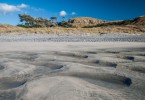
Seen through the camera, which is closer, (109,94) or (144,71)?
(109,94)

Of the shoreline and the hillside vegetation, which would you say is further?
the hillside vegetation

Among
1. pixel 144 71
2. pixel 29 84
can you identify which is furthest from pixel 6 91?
pixel 144 71

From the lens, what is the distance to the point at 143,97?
1.71 meters

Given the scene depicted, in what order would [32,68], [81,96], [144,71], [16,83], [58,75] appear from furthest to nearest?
[32,68]
[144,71]
[58,75]
[16,83]
[81,96]

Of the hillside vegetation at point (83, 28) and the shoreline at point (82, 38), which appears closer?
the shoreline at point (82, 38)

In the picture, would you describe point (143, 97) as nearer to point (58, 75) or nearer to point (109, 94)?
point (109, 94)

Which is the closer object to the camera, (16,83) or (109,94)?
(109,94)

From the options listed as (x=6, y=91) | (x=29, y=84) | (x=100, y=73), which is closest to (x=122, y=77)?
(x=100, y=73)

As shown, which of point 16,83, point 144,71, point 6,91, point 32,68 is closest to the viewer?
point 6,91

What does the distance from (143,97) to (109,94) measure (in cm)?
25

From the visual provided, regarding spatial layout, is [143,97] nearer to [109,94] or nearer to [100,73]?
[109,94]

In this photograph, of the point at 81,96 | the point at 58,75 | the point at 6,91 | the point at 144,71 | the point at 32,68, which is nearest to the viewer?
the point at 81,96

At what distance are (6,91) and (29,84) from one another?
202 millimetres

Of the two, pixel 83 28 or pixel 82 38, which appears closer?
pixel 82 38
